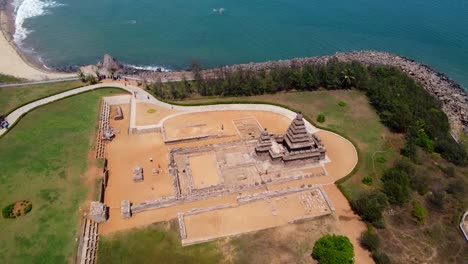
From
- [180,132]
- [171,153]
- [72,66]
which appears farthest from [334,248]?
[72,66]

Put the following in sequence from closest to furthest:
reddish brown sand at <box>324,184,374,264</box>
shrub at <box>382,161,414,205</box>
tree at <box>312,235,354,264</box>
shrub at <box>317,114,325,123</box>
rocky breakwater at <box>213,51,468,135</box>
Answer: tree at <box>312,235,354,264</box> → reddish brown sand at <box>324,184,374,264</box> → shrub at <box>382,161,414,205</box> → shrub at <box>317,114,325,123</box> → rocky breakwater at <box>213,51,468,135</box>

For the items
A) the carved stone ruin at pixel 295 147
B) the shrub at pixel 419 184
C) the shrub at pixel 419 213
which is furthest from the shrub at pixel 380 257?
the carved stone ruin at pixel 295 147

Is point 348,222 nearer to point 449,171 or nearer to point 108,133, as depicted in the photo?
point 449,171

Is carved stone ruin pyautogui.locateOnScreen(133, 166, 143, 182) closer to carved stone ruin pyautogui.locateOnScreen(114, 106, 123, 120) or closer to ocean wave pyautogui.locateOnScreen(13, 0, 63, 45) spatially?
carved stone ruin pyautogui.locateOnScreen(114, 106, 123, 120)

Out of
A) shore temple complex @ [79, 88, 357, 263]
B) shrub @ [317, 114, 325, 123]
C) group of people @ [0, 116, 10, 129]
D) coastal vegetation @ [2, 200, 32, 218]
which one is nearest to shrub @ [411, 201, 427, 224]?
shore temple complex @ [79, 88, 357, 263]

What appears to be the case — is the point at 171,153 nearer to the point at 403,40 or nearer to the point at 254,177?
the point at 254,177

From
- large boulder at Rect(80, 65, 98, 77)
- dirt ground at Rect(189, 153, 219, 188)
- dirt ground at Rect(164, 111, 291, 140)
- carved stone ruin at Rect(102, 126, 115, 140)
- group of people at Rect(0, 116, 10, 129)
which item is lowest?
dirt ground at Rect(189, 153, 219, 188)
